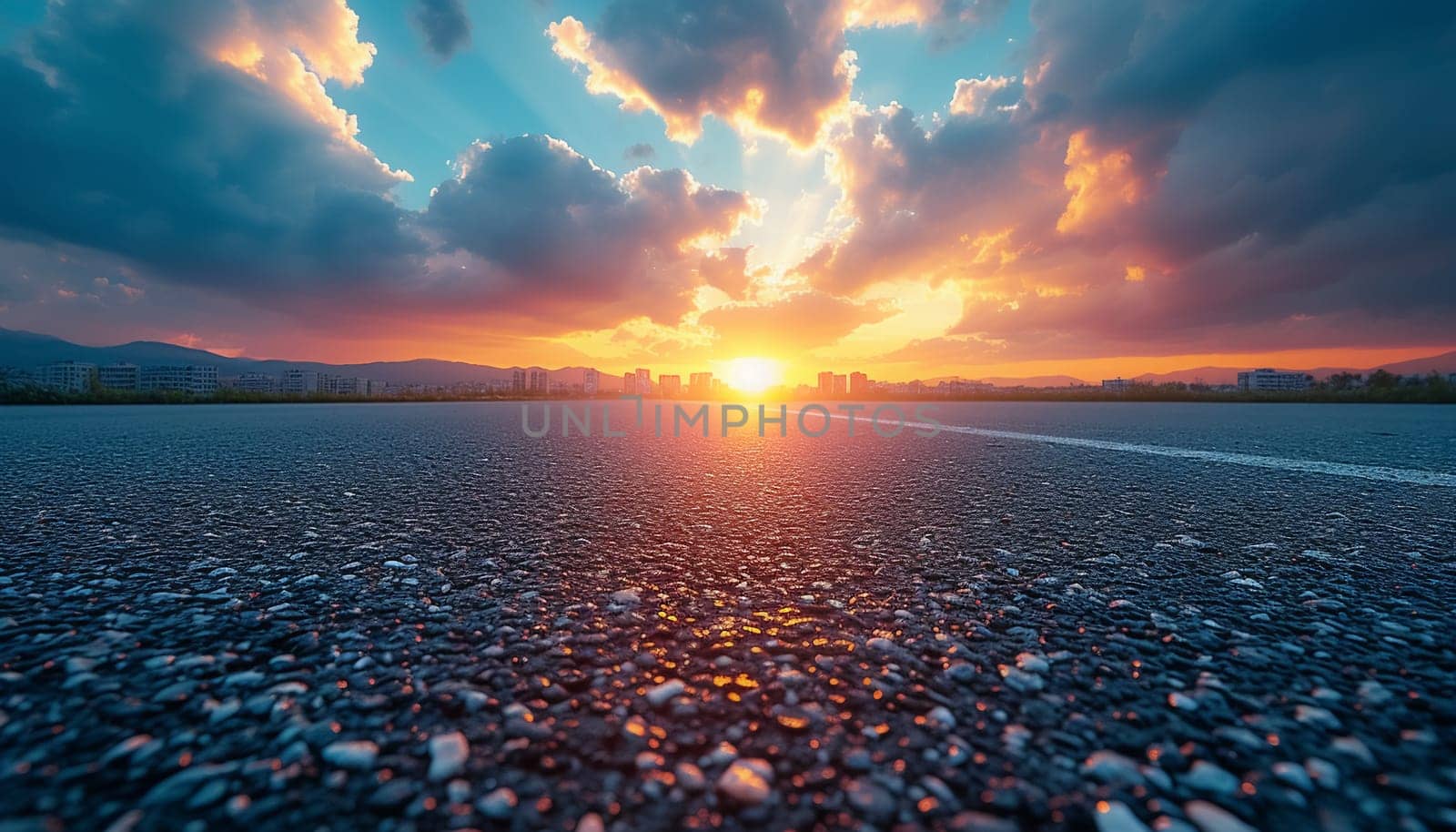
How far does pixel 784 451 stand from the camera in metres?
6.80

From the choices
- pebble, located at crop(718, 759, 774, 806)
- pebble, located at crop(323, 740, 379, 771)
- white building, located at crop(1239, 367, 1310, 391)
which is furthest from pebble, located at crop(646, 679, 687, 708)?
white building, located at crop(1239, 367, 1310, 391)

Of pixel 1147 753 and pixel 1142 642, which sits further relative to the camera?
pixel 1142 642

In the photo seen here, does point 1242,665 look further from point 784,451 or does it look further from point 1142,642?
point 784,451

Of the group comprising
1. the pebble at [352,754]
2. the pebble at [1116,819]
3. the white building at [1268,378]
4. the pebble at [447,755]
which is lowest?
the pebble at [1116,819]

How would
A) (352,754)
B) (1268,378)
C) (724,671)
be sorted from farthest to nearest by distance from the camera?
(1268,378) → (724,671) → (352,754)

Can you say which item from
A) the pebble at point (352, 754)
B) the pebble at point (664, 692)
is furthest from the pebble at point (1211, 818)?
the pebble at point (352, 754)

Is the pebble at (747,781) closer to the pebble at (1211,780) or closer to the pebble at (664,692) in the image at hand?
the pebble at (664,692)

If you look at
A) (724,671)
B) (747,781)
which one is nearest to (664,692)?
(724,671)

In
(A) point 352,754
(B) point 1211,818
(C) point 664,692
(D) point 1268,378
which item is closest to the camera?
(B) point 1211,818

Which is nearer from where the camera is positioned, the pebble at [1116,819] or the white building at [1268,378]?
the pebble at [1116,819]

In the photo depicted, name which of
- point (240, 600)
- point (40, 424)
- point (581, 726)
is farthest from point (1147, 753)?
point (40, 424)

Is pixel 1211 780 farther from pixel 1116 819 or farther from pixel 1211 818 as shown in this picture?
pixel 1116 819

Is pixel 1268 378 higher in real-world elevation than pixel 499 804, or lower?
higher

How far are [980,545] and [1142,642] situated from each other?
1.04 meters
